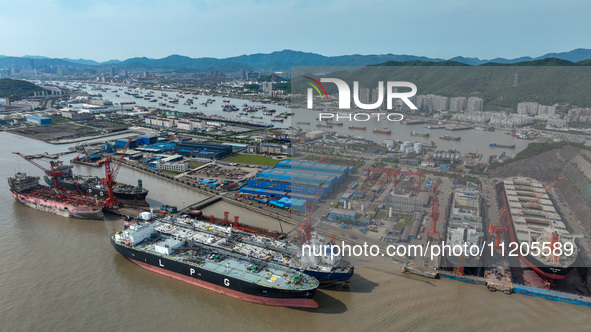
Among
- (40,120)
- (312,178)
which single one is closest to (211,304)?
(312,178)

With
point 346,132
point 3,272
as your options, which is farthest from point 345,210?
point 3,272

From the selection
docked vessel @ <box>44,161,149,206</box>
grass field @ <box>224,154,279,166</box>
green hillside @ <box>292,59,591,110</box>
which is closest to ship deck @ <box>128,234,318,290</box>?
docked vessel @ <box>44,161,149,206</box>

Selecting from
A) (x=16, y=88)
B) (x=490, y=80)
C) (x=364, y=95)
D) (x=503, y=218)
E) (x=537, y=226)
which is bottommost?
(x=537, y=226)

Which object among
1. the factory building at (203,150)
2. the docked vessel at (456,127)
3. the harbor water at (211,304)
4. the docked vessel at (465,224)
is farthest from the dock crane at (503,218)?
the factory building at (203,150)

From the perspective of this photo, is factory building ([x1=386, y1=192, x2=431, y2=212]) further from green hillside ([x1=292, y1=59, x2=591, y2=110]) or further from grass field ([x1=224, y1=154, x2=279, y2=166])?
grass field ([x1=224, y1=154, x2=279, y2=166])

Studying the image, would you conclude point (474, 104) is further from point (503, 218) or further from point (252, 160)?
point (252, 160)
